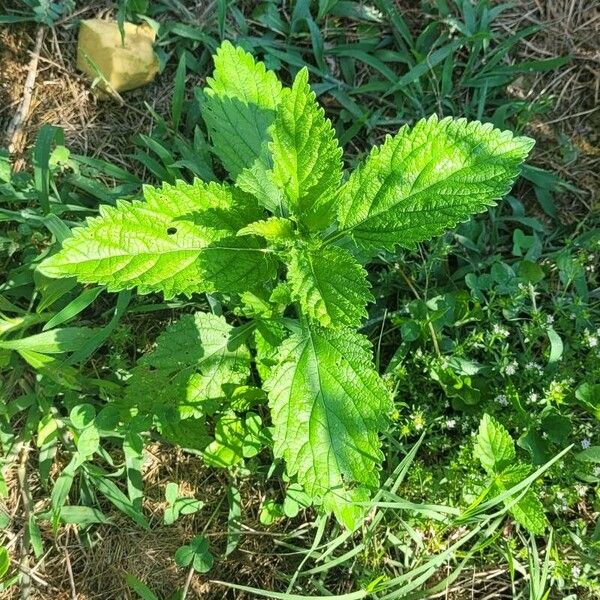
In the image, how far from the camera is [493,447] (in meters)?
2.49

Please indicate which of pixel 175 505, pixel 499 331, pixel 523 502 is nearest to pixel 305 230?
pixel 499 331

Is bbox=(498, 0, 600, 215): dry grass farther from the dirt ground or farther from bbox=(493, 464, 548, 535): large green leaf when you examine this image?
bbox=(493, 464, 548, 535): large green leaf

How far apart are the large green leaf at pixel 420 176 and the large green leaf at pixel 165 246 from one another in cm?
33

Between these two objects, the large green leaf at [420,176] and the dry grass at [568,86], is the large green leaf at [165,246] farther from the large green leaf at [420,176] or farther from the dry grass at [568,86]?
the dry grass at [568,86]

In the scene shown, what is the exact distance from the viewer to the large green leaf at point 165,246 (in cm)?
180

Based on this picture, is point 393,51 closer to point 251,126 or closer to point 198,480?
point 251,126

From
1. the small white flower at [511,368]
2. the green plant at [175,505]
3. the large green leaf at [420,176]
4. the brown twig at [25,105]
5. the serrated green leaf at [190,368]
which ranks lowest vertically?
the green plant at [175,505]

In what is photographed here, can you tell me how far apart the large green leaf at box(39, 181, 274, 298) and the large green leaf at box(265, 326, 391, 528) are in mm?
303

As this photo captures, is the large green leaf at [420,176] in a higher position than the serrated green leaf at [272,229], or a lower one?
higher

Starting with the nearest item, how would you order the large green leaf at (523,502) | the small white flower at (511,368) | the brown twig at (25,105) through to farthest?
the large green leaf at (523,502)
the small white flower at (511,368)
the brown twig at (25,105)

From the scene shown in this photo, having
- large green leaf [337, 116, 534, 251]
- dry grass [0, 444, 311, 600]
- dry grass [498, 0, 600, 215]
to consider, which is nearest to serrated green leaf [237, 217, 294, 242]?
large green leaf [337, 116, 534, 251]

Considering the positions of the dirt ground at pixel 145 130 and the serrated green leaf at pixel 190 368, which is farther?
the dirt ground at pixel 145 130

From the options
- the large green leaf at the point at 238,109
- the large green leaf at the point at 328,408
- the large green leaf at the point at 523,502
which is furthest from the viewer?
the large green leaf at the point at 523,502

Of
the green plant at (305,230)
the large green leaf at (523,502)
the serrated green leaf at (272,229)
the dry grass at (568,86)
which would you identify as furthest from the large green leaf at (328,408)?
the dry grass at (568,86)
